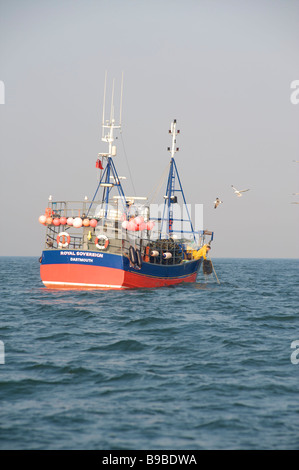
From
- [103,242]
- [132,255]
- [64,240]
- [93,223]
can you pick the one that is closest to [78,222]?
[93,223]

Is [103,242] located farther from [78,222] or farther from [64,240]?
[64,240]

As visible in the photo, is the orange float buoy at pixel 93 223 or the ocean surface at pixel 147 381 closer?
the ocean surface at pixel 147 381

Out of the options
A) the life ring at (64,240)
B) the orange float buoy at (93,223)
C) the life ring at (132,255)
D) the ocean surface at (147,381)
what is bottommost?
the ocean surface at (147,381)

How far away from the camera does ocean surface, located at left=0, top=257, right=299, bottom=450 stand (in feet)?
30.6

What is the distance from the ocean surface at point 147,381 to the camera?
934 centimetres

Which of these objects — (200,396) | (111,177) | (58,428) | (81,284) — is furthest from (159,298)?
(58,428)

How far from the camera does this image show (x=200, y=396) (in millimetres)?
11422

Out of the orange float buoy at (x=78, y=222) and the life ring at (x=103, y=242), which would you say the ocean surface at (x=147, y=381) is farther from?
the orange float buoy at (x=78, y=222)

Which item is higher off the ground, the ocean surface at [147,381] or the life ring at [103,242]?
the life ring at [103,242]

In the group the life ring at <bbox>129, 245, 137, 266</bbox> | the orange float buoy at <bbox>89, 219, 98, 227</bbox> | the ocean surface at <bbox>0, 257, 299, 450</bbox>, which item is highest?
the orange float buoy at <bbox>89, 219, 98, 227</bbox>

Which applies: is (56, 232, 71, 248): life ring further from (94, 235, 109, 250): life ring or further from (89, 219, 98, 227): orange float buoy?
(94, 235, 109, 250): life ring

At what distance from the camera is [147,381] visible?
12.4 m
